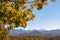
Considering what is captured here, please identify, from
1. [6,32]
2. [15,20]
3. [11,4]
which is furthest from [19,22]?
[6,32]

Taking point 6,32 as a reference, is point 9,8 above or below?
above

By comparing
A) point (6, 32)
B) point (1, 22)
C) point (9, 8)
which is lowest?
point (6, 32)

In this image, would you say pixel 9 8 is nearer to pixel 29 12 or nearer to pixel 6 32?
pixel 29 12

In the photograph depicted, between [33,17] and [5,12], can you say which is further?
[33,17]

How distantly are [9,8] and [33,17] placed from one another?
1388 millimetres

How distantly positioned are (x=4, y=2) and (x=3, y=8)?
270 mm

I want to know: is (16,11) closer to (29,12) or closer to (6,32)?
(29,12)

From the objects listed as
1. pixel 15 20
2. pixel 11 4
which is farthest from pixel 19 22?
pixel 11 4

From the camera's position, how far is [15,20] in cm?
1093

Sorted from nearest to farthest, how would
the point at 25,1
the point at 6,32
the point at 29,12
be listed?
the point at 25,1 → the point at 29,12 → the point at 6,32

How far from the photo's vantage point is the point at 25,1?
10336 millimetres

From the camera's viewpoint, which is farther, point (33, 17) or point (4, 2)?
point (33, 17)

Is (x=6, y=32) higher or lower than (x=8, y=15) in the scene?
lower

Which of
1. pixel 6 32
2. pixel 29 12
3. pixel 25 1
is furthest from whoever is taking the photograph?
pixel 6 32
